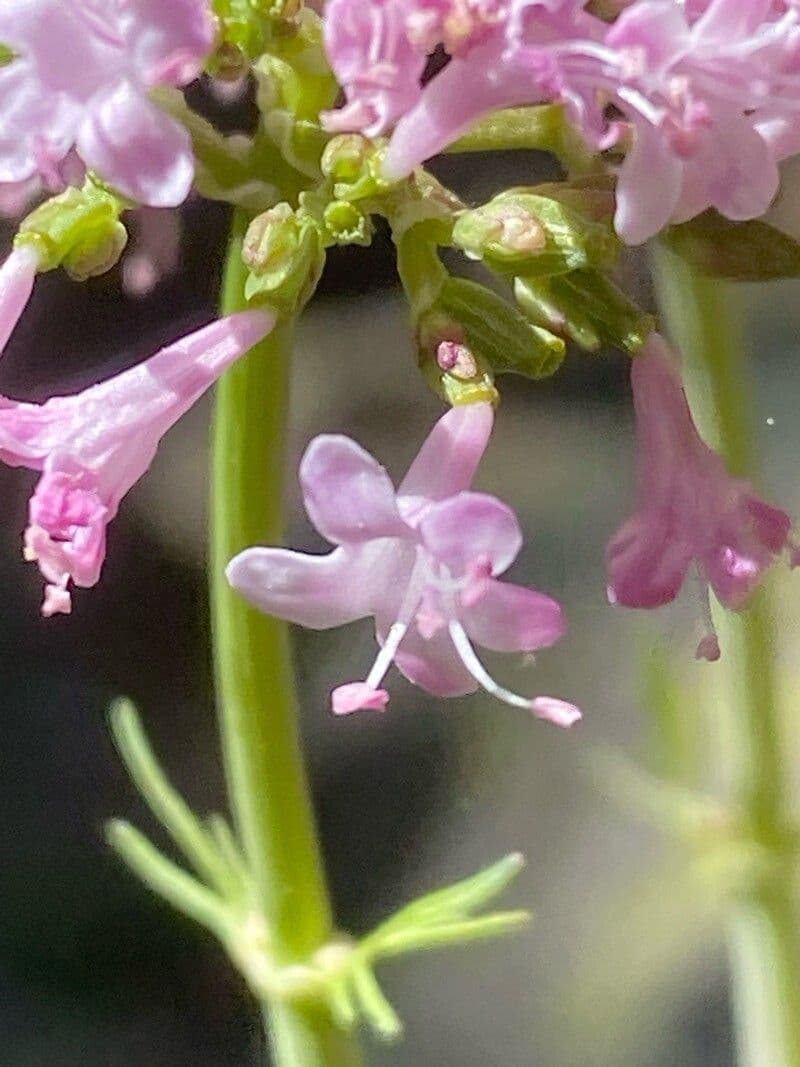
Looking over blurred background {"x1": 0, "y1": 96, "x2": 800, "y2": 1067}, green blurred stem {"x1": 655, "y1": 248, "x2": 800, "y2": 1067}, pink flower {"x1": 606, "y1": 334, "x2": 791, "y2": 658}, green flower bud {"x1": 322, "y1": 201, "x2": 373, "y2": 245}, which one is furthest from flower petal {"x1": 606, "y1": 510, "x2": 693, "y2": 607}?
blurred background {"x1": 0, "y1": 96, "x2": 800, "y2": 1067}

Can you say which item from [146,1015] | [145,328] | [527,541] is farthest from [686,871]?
[145,328]

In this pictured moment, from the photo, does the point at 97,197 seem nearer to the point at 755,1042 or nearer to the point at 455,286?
the point at 455,286

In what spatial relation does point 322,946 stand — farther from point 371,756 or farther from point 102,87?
point 371,756

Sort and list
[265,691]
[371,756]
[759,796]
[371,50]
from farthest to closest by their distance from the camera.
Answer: [371,756] < [759,796] < [265,691] < [371,50]

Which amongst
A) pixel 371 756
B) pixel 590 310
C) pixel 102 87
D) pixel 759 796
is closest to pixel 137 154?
pixel 102 87

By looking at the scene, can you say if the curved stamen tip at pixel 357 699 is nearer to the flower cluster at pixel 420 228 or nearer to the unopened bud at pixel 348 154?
the flower cluster at pixel 420 228

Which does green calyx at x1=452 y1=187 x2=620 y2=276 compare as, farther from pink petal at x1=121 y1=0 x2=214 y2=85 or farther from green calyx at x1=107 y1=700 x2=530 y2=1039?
green calyx at x1=107 y1=700 x2=530 y2=1039
